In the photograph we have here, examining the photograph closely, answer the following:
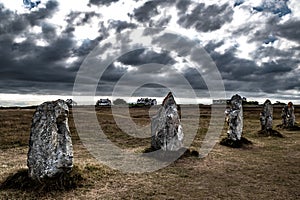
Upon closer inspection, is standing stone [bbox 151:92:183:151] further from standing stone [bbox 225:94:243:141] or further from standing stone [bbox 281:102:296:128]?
standing stone [bbox 281:102:296:128]

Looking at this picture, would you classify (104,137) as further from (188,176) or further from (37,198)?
(37,198)

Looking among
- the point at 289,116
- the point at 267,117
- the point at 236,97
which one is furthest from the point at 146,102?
the point at 236,97

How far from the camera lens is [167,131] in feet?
59.7

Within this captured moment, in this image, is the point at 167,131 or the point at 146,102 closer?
the point at 167,131

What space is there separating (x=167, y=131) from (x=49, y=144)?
7.83 meters

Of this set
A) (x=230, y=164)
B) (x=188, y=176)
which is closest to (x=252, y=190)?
(x=188, y=176)

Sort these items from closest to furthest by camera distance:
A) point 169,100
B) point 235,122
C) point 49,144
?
point 49,144, point 169,100, point 235,122

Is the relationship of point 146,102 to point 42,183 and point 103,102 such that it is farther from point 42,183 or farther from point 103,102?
point 42,183

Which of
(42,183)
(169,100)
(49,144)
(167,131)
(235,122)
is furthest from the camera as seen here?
(235,122)

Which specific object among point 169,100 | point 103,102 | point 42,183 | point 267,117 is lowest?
point 42,183

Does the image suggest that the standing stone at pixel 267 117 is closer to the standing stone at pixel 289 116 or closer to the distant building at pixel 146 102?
the standing stone at pixel 289 116

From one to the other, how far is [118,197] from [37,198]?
278 cm

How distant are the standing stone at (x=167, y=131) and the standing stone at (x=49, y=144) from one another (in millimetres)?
6766

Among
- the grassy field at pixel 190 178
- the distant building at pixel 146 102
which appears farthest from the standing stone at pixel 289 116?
the distant building at pixel 146 102
